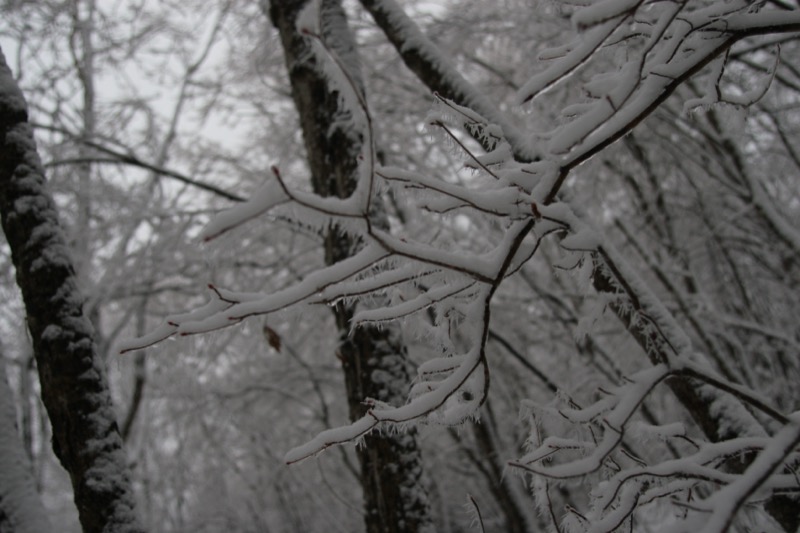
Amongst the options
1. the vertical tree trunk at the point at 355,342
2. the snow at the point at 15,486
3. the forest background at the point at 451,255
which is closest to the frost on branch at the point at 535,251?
the forest background at the point at 451,255

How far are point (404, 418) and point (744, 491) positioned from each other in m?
0.58

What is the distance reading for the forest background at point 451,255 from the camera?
1018 mm

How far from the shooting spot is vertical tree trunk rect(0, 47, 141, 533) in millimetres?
1544

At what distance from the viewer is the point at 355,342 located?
2.41m

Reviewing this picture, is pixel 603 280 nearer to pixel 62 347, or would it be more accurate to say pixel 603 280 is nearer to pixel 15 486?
pixel 62 347

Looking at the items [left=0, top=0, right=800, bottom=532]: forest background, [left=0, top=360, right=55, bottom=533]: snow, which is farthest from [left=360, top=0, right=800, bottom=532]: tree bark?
[left=0, top=360, right=55, bottom=533]: snow

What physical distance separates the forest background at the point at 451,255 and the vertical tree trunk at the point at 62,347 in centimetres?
2

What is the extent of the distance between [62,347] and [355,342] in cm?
114

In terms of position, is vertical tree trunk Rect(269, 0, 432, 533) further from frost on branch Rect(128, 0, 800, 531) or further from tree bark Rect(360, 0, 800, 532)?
frost on branch Rect(128, 0, 800, 531)

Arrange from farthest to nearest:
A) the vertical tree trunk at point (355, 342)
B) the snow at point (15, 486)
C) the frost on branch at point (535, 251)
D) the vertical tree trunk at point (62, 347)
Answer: the vertical tree trunk at point (355, 342) → the snow at point (15, 486) → the vertical tree trunk at point (62, 347) → the frost on branch at point (535, 251)

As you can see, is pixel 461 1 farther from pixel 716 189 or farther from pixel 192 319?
pixel 192 319

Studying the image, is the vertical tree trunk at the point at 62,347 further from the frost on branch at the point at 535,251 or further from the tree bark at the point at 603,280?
the tree bark at the point at 603,280

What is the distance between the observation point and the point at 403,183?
107 centimetres

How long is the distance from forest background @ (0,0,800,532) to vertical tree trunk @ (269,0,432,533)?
12 mm
